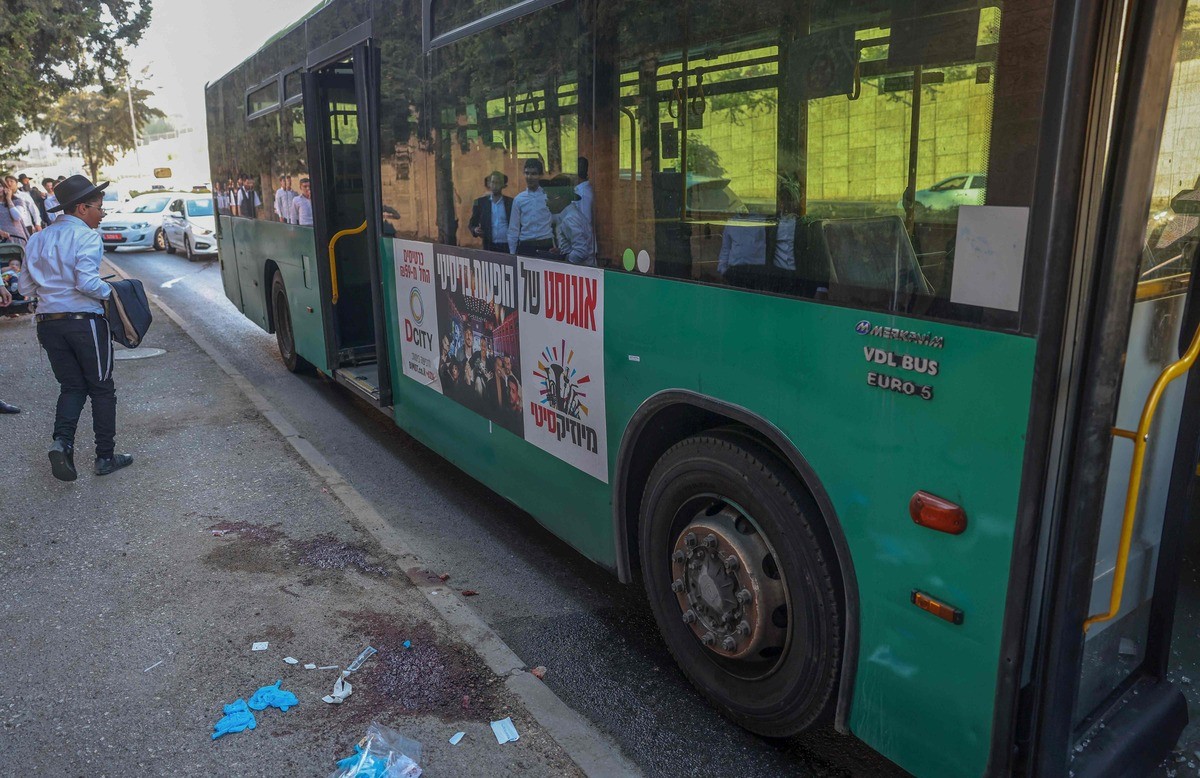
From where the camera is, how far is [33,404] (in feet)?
27.2

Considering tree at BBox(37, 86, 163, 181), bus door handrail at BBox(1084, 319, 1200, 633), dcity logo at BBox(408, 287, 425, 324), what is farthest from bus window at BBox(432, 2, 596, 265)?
tree at BBox(37, 86, 163, 181)

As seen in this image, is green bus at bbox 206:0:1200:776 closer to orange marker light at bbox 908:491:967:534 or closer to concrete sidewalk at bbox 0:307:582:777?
orange marker light at bbox 908:491:967:534

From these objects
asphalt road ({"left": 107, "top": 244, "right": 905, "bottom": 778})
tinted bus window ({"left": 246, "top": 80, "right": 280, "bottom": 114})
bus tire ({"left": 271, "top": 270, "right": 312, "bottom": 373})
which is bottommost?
asphalt road ({"left": 107, "top": 244, "right": 905, "bottom": 778})

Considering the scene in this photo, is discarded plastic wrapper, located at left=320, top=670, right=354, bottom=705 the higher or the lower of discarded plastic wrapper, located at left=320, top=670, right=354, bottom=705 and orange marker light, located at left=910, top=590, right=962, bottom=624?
the lower

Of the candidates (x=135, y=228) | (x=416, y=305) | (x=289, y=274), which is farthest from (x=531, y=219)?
(x=135, y=228)

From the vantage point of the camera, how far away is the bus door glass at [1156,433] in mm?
2213

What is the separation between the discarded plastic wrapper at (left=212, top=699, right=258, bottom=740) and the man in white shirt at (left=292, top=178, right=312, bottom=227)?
5054 mm

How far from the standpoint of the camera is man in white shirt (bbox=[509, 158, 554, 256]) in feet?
13.7

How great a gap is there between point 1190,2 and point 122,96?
68.4 metres

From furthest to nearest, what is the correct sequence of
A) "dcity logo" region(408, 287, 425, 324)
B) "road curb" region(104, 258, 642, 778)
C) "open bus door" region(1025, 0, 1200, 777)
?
"dcity logo" region(408, 287, 425, 324) < "road curb" region(104, 258, 642, 778) < "open bus door" region(1025, 0, 1200, 777)

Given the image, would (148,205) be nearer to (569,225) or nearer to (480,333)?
(480,333)

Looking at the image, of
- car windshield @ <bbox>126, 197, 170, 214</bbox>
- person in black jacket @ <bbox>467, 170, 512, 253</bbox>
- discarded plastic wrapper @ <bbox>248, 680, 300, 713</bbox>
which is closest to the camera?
discarded plastic wrapper @ <bbox>248, 680, 300, 713</bbox>

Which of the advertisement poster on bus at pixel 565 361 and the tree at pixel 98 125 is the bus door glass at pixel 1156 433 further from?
the tree at pixel 98 125

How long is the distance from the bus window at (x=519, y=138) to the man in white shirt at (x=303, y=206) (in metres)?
2.89
